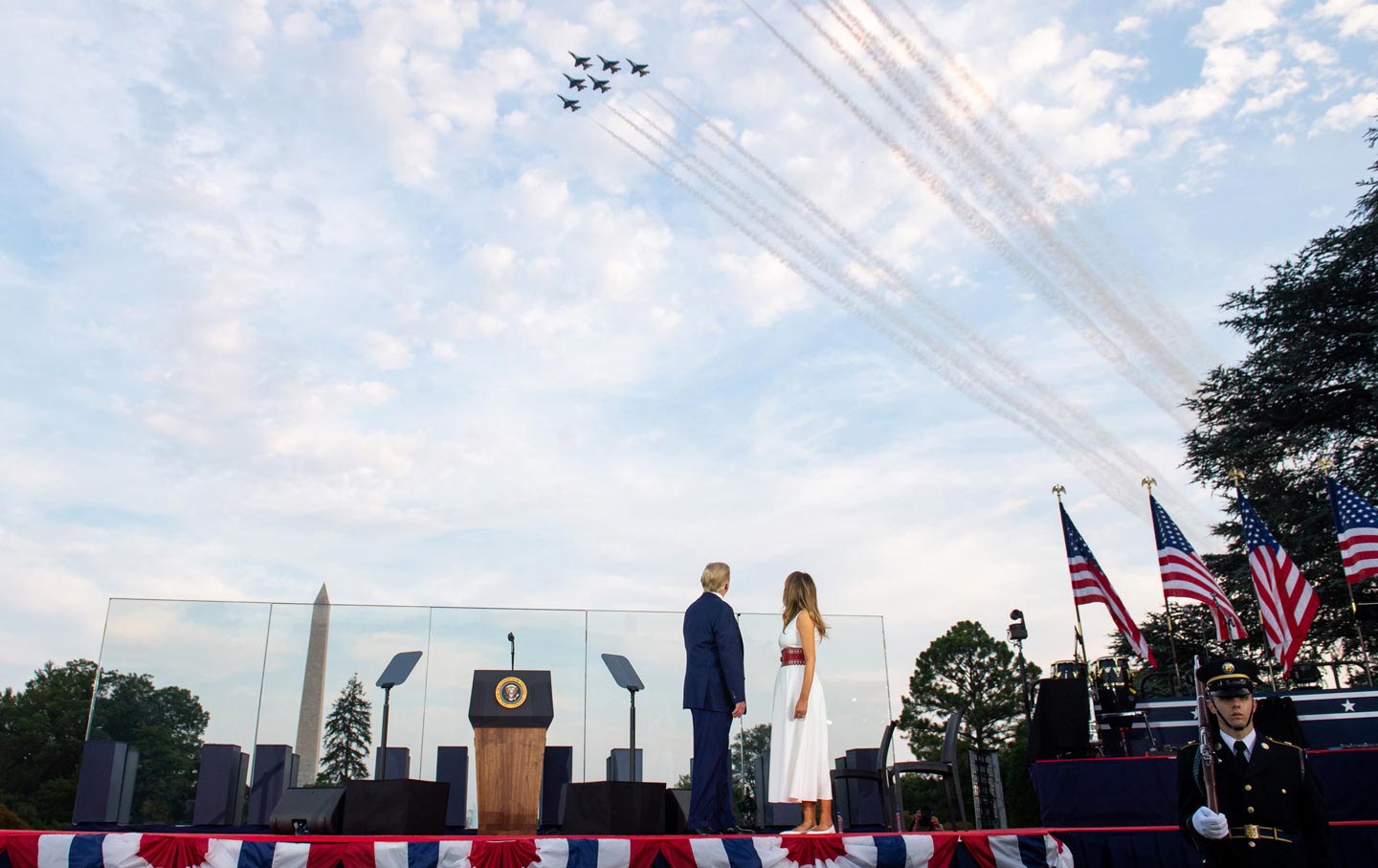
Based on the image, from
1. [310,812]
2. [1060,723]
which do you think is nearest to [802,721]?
[1060,723]

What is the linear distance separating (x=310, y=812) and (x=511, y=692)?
1713 mm

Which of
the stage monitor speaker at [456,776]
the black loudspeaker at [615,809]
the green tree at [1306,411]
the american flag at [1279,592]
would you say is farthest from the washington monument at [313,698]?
Answer: the green tree at [1306,411]

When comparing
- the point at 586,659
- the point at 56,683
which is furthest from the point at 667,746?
the point at 56,683

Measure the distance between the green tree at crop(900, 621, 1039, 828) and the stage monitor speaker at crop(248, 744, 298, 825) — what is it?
154ft

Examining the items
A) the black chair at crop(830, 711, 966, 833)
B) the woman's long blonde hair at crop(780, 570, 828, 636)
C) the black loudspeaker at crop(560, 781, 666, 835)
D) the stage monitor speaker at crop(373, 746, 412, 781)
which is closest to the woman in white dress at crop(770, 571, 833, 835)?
the woman's long blonde hair at crop(780, 570, 828, 636)

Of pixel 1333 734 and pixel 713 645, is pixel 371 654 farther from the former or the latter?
pixel 1333 734

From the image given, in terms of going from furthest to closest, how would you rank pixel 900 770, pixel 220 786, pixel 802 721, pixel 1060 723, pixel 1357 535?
1. pixel 1357 535
2. pixel 220 786
3. pixel 1060 723
4. pixel 900 770
5. pixel 802 721

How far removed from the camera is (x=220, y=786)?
10.0 metres

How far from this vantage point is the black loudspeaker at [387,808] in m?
6.46

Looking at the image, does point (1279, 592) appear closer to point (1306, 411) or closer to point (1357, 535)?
point (1357, 535)

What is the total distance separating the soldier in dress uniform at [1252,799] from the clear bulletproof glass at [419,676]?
20.5 feet

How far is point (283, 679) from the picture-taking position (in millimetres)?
10797

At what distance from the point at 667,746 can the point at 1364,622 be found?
2179 centimetres

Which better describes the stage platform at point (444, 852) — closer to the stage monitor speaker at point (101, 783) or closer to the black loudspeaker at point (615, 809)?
the black loudspeaker at point (615, 809)
